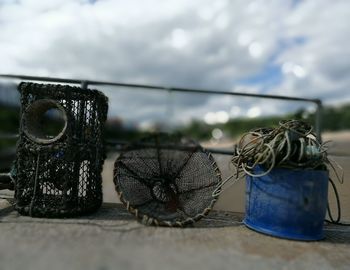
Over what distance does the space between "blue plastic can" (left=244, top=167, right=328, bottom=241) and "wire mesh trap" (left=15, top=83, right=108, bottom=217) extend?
125 centimetres

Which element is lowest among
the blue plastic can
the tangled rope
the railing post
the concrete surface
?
the concrete surface

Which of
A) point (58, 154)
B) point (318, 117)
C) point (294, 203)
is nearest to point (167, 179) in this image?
Answer: point (58, 154)

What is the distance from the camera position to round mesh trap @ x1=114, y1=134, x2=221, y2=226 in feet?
7.97

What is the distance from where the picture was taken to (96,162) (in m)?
2.55

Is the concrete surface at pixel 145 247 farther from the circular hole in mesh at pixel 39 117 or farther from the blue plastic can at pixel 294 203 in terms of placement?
the circular hole in mesh at pixel 39 117

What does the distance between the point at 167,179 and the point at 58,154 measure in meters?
0.83

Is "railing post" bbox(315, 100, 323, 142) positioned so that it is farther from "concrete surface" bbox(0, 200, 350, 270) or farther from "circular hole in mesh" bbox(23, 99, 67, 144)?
"circular hole in mesh" bbox(23, 99, 67, 144)

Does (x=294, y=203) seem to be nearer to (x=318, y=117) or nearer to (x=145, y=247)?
(x=145, y=247)

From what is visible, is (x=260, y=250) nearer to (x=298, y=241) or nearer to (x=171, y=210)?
(x=298, y=241)

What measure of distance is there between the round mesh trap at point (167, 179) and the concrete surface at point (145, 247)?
0.13 m

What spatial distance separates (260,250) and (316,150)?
794 millimetres

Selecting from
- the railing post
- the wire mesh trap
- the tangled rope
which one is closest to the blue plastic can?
the tangled rope

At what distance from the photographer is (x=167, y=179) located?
8.87 ft

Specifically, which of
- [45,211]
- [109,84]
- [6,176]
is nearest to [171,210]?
[45,211]
